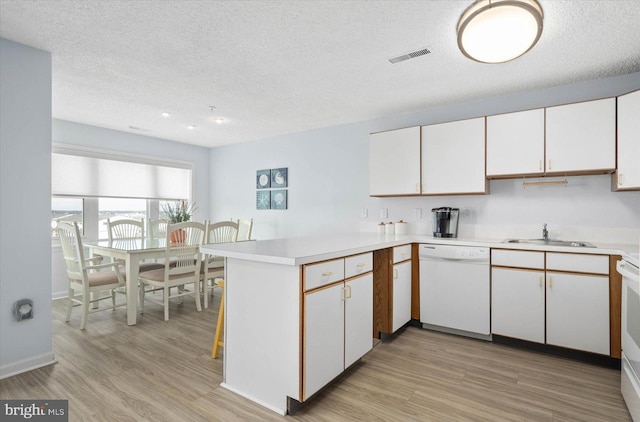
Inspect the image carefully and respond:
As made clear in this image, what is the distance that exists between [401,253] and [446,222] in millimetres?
726

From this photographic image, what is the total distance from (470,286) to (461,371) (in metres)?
0.83

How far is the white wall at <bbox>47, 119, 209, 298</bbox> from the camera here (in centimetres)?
432

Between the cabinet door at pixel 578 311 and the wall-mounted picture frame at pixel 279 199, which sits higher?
the wall-mounted picture frame at pixel 279 199

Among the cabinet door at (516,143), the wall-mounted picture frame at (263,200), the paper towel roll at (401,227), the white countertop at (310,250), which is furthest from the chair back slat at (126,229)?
the cabinet door at (516,143)

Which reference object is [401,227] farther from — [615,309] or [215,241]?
[215,241]

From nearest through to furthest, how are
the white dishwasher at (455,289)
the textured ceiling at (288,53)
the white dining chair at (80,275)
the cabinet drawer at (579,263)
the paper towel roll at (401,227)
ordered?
the textured ceiling at (288,53) < the cabinet drawer at (579,263) < the white dishwasher at (455,289) < the white dining chair at (80,275) < the paper towel roll at (401,227)

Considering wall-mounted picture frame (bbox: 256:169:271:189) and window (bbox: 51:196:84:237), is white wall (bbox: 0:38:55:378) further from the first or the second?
wall-mounted picture frame (bbox: 256:169:271:189)

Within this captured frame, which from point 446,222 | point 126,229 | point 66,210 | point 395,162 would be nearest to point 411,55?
point 395,162

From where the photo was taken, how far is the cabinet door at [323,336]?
1.85 m

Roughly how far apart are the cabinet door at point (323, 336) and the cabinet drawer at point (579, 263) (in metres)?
1.79

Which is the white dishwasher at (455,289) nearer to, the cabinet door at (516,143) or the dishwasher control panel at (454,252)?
the dishwasher control panel at (454,252)

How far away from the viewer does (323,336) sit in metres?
1.98

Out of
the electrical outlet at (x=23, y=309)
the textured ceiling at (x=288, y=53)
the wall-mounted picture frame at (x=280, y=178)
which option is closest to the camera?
the textured ceiling at (x=288, y=53)

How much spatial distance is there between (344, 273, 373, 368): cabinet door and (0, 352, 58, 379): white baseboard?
223cm
